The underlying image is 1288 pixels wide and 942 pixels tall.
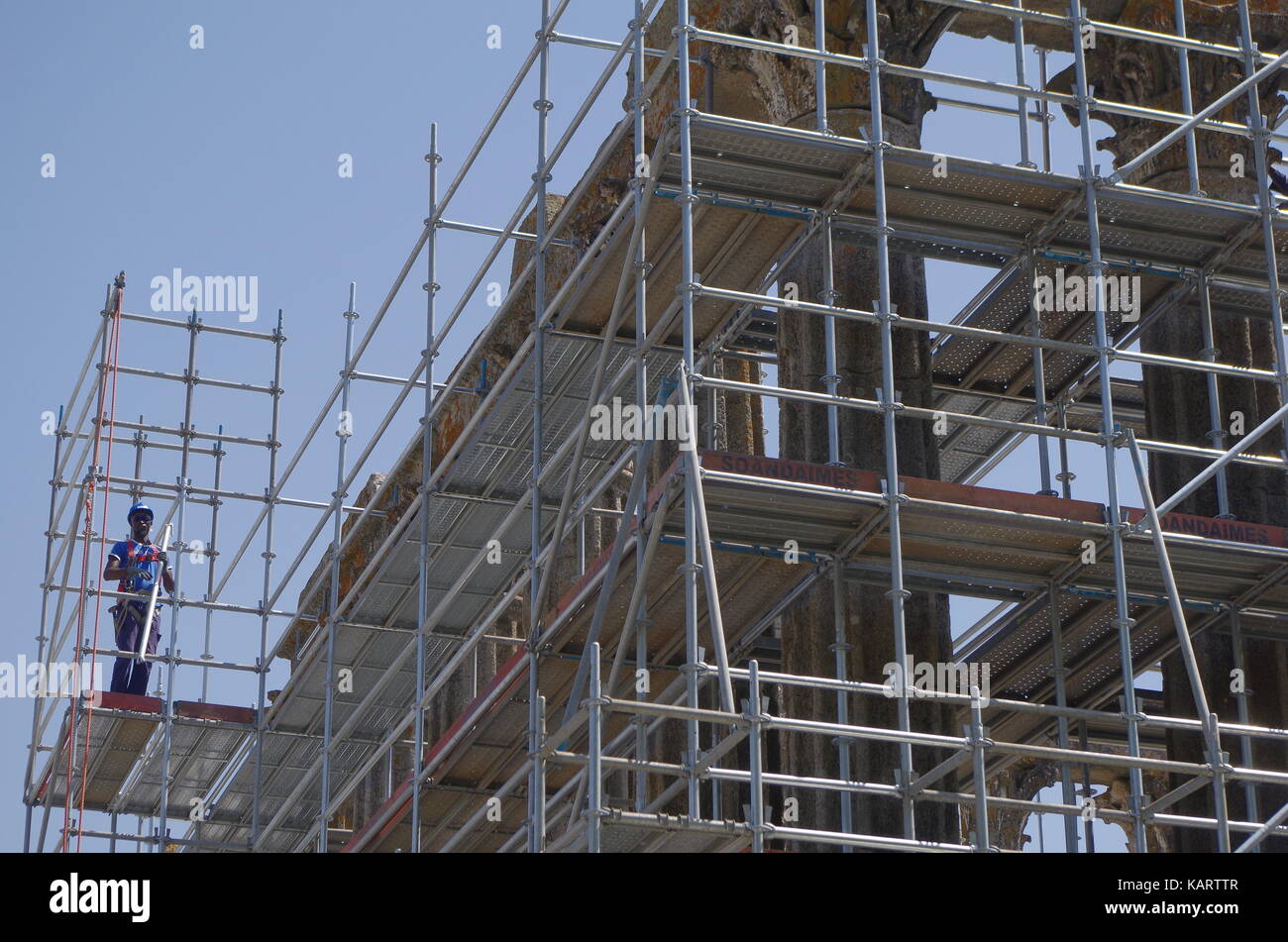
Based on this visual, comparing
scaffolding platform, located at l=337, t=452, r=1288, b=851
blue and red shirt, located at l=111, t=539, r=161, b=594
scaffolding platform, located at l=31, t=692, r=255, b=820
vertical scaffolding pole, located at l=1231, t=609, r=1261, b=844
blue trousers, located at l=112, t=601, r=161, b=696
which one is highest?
blue and red shirt, located at l=111, t=539, r=161, b=594

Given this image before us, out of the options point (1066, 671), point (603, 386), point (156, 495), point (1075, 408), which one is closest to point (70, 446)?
point (156, 495)

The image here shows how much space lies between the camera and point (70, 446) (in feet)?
92.6

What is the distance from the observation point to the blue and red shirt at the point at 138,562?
2608cm

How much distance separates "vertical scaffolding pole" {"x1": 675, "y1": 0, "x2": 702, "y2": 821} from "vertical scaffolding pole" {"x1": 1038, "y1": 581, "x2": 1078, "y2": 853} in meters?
2.33

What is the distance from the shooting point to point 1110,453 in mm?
15812

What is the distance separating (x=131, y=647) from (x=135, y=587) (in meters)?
0.62

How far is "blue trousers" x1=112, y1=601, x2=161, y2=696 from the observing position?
84.3 ft

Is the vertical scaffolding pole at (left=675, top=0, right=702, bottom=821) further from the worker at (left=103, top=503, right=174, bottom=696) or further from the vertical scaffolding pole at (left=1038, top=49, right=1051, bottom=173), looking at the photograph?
the worker at (left=103, top=503, right=174, bottom=696)

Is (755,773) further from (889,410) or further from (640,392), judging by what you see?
(640,392)

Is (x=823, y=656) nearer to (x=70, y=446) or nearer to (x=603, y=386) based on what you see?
(x=603, y=386)

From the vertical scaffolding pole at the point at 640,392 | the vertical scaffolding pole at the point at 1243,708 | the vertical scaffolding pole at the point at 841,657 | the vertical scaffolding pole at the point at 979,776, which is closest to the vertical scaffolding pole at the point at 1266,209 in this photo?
the vertical scaffolding pole at the point at 1243,708

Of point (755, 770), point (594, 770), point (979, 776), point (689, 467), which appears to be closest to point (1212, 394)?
point (689, 467)

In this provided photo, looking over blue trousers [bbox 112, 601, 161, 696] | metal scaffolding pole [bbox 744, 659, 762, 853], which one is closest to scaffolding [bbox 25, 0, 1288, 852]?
metal scaffolding pole [bbox 744, 659, 762, 853]
